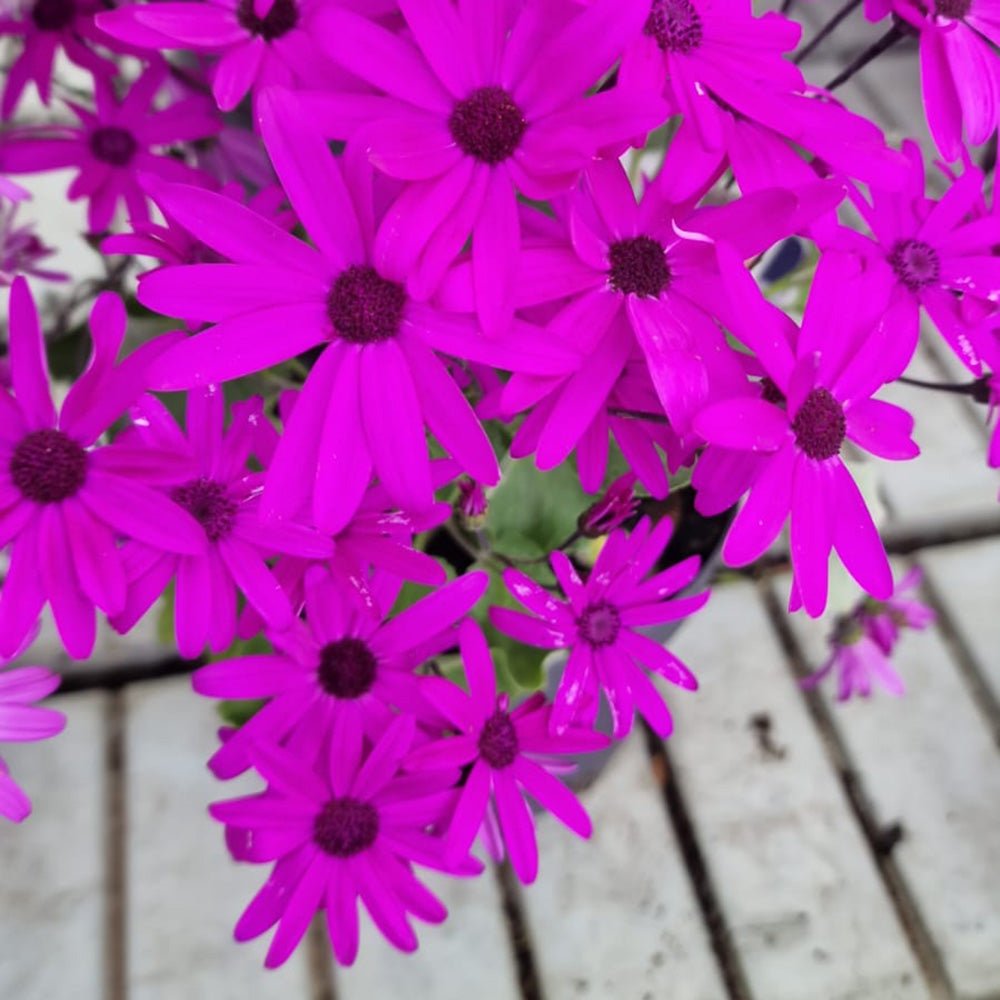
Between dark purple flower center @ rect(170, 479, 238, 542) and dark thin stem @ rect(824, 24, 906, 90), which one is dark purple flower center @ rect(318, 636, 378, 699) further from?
dark thin stem @ rect(824, 24, 906, 90)

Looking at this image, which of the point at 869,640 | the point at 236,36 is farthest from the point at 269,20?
the point at 869,640

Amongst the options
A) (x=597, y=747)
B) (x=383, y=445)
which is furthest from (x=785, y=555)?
(x=383, y=445)

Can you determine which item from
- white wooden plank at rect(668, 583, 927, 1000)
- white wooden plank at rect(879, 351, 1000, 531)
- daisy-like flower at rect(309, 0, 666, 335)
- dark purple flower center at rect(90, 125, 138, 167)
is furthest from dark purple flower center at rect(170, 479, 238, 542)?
white wooden plank at rect(879, 351, 1000, 531)

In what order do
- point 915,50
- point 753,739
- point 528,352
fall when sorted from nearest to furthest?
point 528,352 → point 753,739 → point 915,50

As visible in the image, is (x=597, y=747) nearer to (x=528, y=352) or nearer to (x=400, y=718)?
(x=400, y=718)

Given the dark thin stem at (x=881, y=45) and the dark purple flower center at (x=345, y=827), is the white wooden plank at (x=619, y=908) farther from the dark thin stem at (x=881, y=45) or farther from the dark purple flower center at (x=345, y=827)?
the dark thin stem at (x=881, y=45)

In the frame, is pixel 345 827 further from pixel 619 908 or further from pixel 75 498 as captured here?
pixel 619 908

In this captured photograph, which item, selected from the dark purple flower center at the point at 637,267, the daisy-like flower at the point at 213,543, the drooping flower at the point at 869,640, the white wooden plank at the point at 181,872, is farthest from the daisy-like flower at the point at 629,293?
the white wooden plank at the point at 181,872
